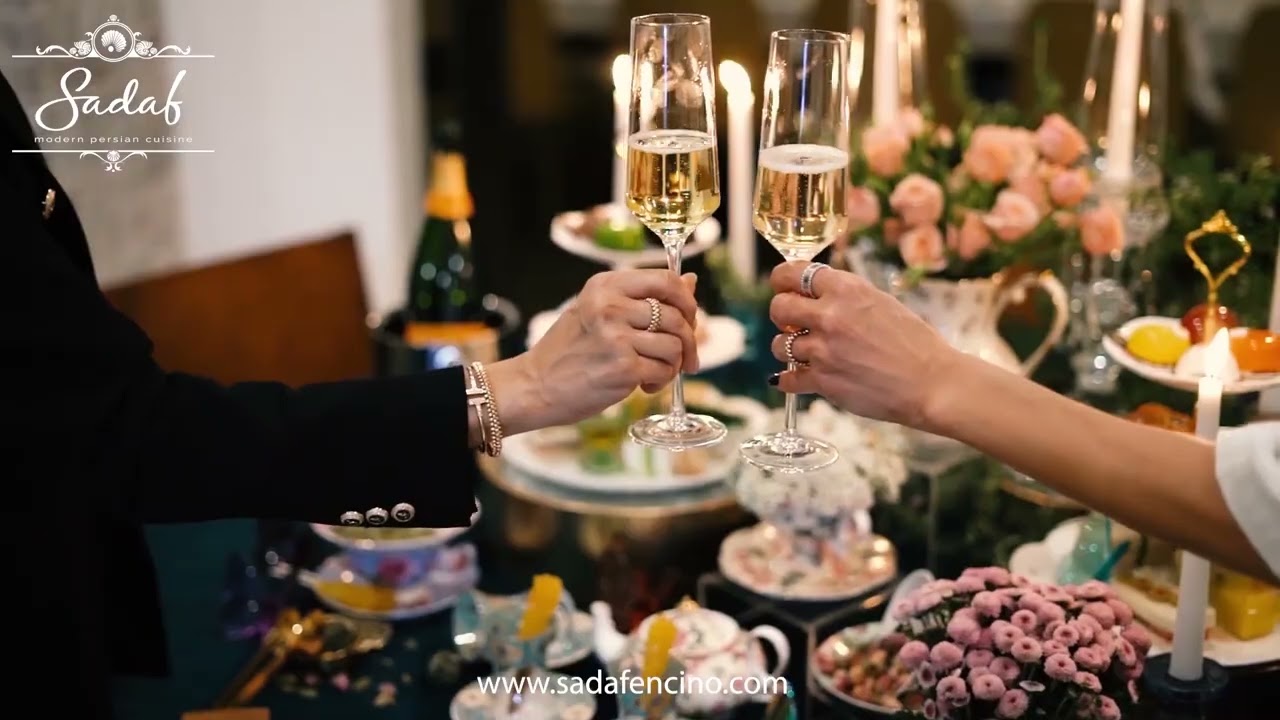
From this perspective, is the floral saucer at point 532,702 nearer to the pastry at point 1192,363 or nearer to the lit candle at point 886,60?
the pastry at point 1192,363

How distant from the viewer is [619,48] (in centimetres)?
485

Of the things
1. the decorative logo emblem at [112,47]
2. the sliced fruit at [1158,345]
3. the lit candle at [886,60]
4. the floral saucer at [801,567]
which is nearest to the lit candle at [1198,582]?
the sliced fruit at [1158,345]

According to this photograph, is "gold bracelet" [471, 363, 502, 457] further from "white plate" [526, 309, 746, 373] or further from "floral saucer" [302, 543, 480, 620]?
"white plate" [526, 309, 746, 373]

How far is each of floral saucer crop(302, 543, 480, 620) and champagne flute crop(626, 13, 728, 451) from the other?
0.54 metres

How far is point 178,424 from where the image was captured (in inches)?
49.4

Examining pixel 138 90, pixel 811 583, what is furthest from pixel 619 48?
pixel 811 583

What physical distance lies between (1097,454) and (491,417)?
55 cm

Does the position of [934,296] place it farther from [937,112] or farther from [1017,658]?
[937,112]

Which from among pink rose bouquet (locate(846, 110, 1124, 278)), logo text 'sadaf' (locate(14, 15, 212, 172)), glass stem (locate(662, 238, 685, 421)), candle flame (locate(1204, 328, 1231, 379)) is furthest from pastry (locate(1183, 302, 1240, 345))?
logo text 'sadaf' (locate(14, 15, 212, 172))

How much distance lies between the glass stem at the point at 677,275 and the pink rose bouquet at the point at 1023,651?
304mm

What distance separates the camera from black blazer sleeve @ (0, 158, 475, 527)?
1.18 m

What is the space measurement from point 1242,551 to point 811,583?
0.55m

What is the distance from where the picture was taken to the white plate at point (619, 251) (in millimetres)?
2174

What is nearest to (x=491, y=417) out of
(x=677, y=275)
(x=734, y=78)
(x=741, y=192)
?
(x=677, y=275)
